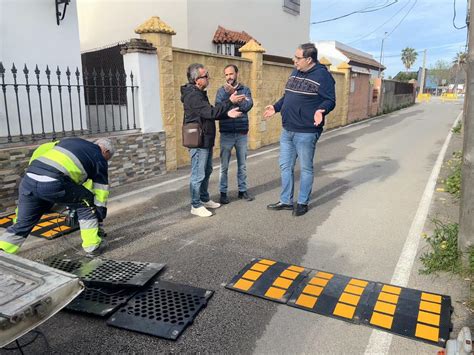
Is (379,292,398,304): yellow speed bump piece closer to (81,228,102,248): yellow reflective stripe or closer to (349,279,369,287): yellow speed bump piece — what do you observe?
(349,279,369,287): yellow speed bump piece

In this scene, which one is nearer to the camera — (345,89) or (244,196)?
(244,196)

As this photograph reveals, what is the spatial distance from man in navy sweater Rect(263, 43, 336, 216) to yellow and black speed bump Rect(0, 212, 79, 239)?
8.96ft

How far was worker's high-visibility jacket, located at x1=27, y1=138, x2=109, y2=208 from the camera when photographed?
3410 mm

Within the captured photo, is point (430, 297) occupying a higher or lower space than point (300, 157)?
lower

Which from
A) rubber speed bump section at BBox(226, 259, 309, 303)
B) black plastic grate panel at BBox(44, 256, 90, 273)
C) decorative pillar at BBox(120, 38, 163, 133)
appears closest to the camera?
rubber speed bump section at BBox(226, 259, 309, 303)

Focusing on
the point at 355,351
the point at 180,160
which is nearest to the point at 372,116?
the point at 180,160

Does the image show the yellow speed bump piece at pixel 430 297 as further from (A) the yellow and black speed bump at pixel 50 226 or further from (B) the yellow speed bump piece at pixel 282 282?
(A) the yellow and black speed bump at pixel 50 226

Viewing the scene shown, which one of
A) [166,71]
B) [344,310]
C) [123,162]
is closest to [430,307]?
[344,310]

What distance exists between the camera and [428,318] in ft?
9.41

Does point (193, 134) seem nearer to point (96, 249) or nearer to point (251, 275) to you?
point (96, 249)

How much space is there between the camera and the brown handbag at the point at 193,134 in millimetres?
4789

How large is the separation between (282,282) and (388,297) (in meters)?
0.86

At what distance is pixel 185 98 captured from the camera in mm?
4828

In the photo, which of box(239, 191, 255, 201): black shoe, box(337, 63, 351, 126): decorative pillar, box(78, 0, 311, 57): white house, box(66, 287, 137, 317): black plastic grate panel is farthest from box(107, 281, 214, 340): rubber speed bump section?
box(337, 63, 351, 126): decorative pillar
